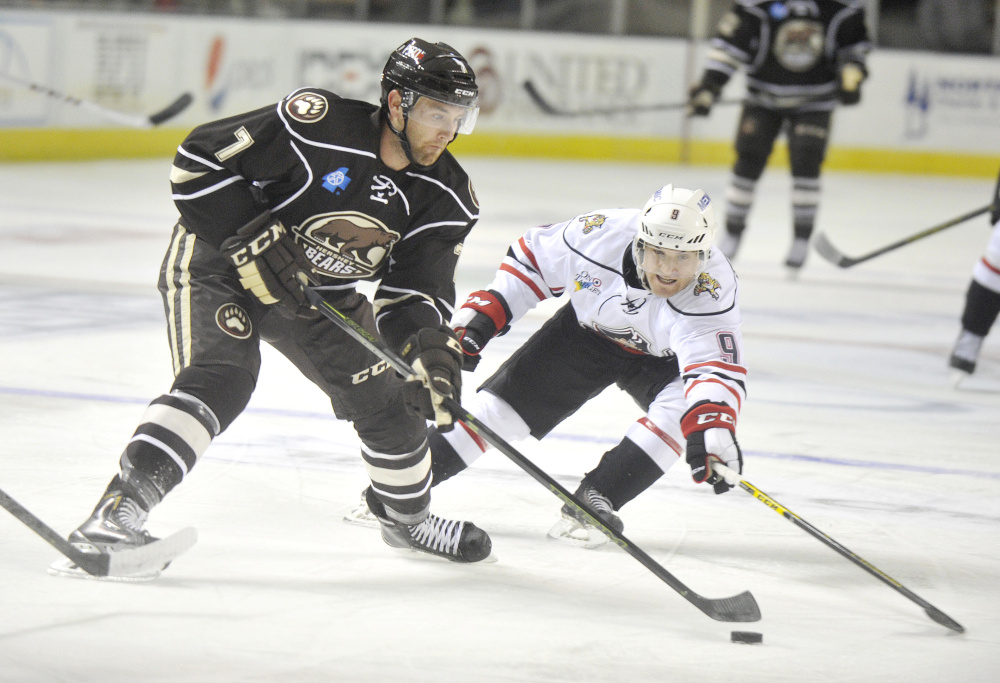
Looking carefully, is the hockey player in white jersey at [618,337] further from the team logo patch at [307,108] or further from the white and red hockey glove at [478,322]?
the team logo patch at [307,108]

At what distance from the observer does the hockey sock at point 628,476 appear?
2.74 m

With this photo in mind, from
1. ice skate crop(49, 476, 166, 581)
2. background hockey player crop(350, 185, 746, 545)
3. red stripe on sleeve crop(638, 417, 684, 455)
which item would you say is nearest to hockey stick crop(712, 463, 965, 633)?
background hockey player crop(350, 185, 746, 545)

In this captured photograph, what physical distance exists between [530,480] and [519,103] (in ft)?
27.8

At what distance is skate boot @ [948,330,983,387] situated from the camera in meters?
4.37

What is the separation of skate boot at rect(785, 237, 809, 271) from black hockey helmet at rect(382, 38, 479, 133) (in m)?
4.27

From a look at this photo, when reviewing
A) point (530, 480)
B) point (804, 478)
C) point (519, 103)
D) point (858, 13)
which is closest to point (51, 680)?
point (530, 480)

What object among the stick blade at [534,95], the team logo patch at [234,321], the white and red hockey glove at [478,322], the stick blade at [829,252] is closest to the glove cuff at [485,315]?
the white and red hockey glove at [478,322]

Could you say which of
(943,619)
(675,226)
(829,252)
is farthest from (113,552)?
(829,252)

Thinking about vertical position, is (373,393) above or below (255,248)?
below

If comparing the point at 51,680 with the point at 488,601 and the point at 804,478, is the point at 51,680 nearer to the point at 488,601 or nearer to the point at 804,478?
the point at 488,601

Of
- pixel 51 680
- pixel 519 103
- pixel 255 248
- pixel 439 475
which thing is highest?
pixel 255 248

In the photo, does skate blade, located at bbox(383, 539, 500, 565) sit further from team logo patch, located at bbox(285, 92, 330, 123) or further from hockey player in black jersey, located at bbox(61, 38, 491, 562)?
team logo patch, located at bbox(285, 92, 330, 123)

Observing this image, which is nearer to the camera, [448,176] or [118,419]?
[448,176]

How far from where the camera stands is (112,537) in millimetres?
2191
